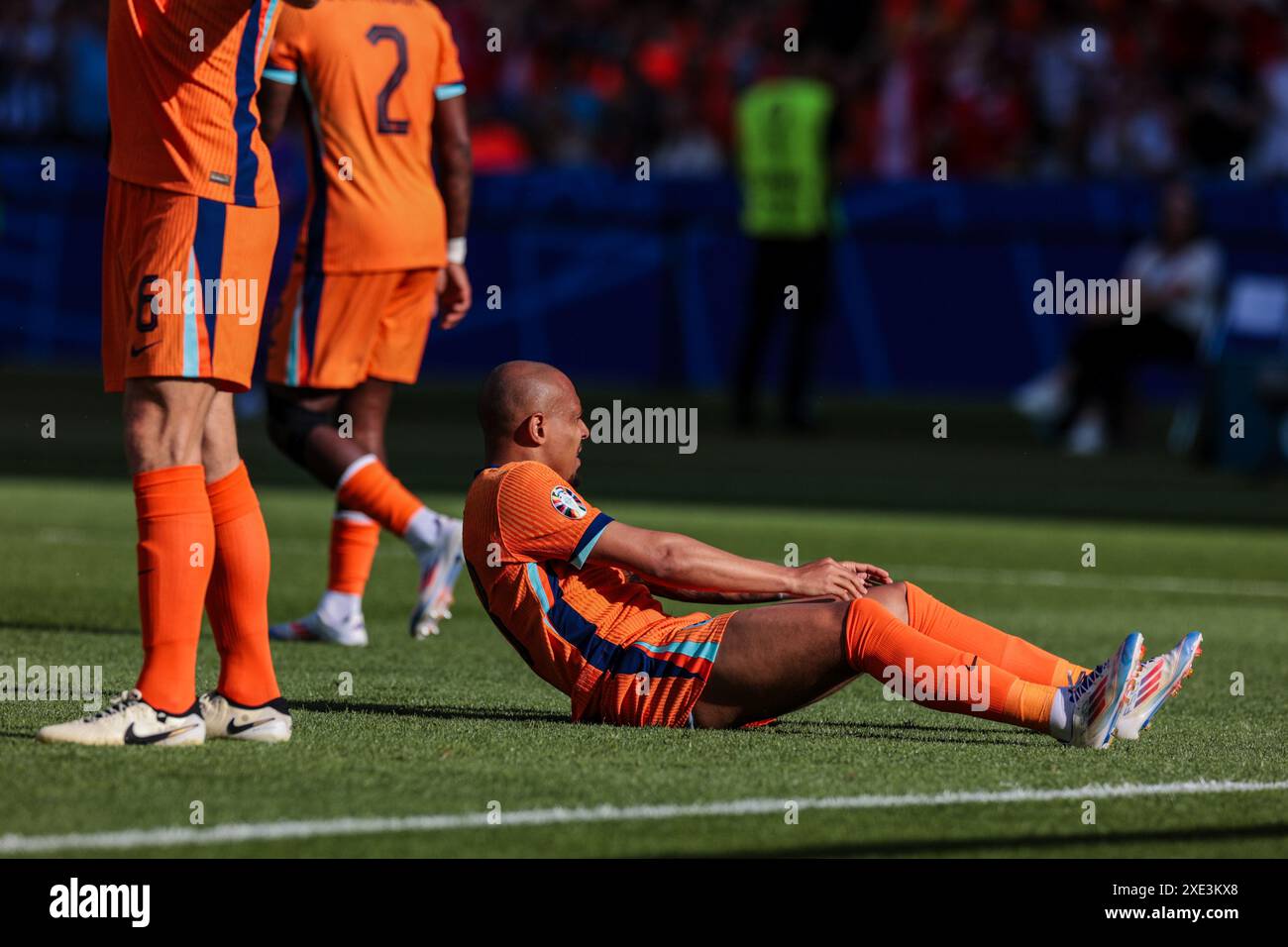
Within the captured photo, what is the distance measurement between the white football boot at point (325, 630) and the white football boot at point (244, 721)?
7.04 ft

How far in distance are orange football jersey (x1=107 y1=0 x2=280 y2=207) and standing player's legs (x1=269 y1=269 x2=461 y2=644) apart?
2493mm

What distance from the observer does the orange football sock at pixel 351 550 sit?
25.5 feet

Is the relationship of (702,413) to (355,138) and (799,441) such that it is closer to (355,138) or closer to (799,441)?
(799,441)

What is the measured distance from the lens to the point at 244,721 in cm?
543

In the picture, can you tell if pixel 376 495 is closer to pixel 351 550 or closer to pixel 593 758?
pixel 351 550

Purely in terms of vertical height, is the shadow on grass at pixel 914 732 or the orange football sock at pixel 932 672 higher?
the orange football sock at pixel 932 672

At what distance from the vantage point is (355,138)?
798 centimetres

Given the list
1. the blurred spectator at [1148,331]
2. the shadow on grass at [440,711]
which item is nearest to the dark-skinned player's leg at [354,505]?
the shadow on grass at [440,711]

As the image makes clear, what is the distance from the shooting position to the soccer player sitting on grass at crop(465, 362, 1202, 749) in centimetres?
536

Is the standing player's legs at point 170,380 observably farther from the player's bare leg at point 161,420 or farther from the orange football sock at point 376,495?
the orange football sock at point 376,495

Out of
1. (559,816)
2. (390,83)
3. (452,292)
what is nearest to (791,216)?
(452,292)

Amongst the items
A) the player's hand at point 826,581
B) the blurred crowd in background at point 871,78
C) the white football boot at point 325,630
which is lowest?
the white football boot at point 325,630

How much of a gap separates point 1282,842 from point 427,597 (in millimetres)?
3705
